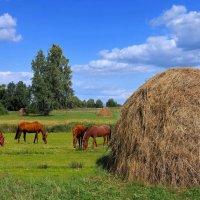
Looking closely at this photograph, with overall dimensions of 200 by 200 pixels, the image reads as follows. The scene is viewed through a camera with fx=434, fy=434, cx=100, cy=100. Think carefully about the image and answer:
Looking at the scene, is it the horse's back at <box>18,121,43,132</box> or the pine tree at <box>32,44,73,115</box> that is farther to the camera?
the pine tree at <box>32,44,73,115</box>

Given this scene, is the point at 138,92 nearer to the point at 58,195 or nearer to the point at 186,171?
the point at 186,171

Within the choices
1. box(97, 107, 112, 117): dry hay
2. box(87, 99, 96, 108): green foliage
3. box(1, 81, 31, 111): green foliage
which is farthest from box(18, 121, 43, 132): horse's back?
Answer: box(87, 99, 96, 108): green foliage

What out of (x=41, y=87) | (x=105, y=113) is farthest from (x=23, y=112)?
(x=105, y=113)

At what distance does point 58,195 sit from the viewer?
1097cm

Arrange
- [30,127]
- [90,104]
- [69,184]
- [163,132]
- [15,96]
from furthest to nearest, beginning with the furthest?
[90,104] < [15,96] < [30,127] < [163,132] < [69,184]

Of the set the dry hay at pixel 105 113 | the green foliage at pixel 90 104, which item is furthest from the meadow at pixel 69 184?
the green foliage at pixel 90 104

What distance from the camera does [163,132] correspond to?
12.9m

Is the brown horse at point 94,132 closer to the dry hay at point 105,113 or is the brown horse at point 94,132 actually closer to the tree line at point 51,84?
the dry hay at point 105,113

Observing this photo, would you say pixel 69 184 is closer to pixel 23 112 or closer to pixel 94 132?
pixel 94 132

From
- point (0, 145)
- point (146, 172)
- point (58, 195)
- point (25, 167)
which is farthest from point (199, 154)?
point (0, 145)

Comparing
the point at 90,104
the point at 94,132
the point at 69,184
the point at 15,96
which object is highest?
the point at 15,96

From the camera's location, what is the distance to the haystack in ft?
41.0

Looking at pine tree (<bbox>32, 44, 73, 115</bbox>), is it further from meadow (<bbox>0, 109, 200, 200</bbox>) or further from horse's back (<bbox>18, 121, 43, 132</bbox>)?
meadow (<bbox>0, 109, 200, 200</bbox>)

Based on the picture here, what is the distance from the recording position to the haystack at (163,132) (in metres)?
12.5
